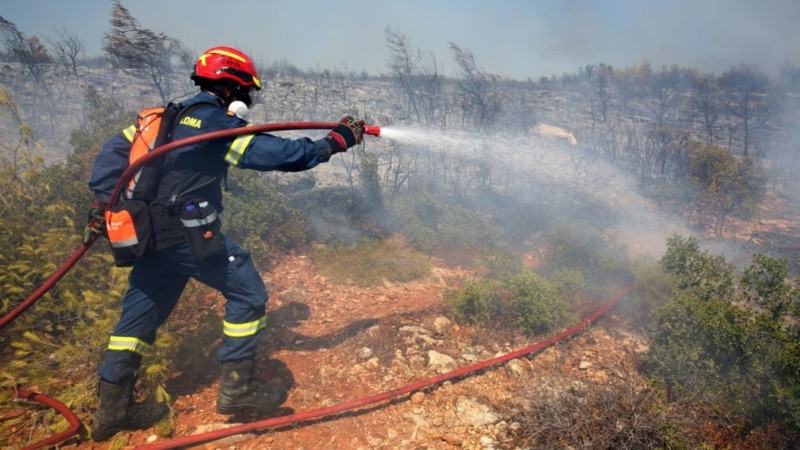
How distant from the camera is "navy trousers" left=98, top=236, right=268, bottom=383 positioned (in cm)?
246

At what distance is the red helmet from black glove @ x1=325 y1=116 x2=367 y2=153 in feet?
2.25

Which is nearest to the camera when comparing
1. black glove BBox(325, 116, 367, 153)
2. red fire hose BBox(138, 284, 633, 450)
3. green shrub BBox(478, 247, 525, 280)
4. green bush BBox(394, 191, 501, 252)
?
red fire hose BBox(138, 284, 633, 450)

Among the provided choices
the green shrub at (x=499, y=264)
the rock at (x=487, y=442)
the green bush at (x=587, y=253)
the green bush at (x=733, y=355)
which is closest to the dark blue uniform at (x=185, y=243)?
the rock at (x=487, y=442)

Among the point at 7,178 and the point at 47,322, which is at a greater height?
the point at 7,178

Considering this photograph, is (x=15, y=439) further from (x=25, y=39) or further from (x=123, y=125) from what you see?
(x=25, y=39)

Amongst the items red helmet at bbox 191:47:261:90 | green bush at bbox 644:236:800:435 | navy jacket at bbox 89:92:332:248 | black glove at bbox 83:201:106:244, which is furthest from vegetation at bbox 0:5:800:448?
red helmet at bbox 191:47:261:90

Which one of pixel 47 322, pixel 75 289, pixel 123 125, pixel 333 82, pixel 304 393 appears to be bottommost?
pixel 304 393

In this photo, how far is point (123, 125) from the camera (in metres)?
7.58

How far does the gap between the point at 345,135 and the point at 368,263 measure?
3301 mm

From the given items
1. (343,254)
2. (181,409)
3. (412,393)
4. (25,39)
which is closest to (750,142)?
(343,254)

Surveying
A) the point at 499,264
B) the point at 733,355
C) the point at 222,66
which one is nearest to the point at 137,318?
the point at 222,66

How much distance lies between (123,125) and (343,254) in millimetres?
5315

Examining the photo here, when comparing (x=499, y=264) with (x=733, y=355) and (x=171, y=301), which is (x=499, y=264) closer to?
(x=733, y=355)

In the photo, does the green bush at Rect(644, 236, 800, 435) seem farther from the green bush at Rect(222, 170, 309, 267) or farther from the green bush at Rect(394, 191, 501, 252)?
the green bush at Rect(222, 170, 309, 267)
